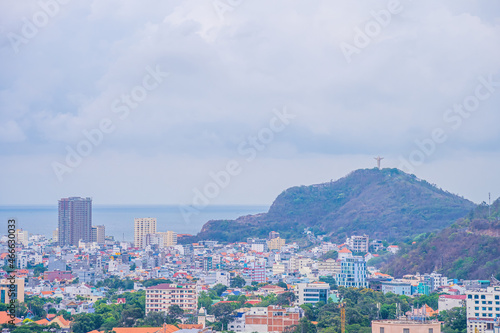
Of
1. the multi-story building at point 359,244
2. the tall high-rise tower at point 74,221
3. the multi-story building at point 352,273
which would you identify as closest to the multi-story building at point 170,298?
the multi-story building at point 352,273

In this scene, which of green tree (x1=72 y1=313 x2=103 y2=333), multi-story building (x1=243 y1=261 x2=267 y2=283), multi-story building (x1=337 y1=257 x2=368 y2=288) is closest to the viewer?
green tree (x1=72 y1=313 x2=103 y2=333)

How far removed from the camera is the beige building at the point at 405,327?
18.2 metres

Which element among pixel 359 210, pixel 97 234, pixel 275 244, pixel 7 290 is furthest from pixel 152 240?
pixel 7 290

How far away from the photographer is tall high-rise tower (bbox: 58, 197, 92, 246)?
297 ft

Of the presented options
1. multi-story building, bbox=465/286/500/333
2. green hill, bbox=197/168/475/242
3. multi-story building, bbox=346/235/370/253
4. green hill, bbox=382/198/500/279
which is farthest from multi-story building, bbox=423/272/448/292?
green hill, bbox=197/168/475/242

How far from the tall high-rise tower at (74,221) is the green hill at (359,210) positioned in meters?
11.6

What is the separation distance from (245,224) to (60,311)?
2404 inches

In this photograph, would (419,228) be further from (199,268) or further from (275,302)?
(275,302)

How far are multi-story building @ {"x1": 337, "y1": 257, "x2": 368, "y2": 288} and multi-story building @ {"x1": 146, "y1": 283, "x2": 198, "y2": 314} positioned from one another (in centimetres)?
1202

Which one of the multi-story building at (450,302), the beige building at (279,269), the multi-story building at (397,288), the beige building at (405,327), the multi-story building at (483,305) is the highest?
the beige building at (405,327)

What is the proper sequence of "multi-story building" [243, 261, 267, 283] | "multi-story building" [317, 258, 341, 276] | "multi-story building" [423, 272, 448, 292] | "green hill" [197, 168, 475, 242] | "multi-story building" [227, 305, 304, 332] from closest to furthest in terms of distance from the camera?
"multi-story building" [227, 305, 304, 332]
"multi-story building" [423, 272, 448, 292]
"multi-story building" [243, 261, 267, 283]
"multi-story building" [317, 258, 341, 276]
"green hill" [197, 168, 475, 242]

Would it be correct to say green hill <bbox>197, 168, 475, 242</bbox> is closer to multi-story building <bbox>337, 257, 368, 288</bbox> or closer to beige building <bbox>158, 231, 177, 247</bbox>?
beige building <bbox>158, 231, 177, 247</bbox>

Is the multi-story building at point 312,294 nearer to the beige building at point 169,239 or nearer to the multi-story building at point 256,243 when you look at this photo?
the multi-story building at point 256,243

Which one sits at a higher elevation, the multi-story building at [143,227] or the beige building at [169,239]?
Result: the multi-story building at [143,227]
